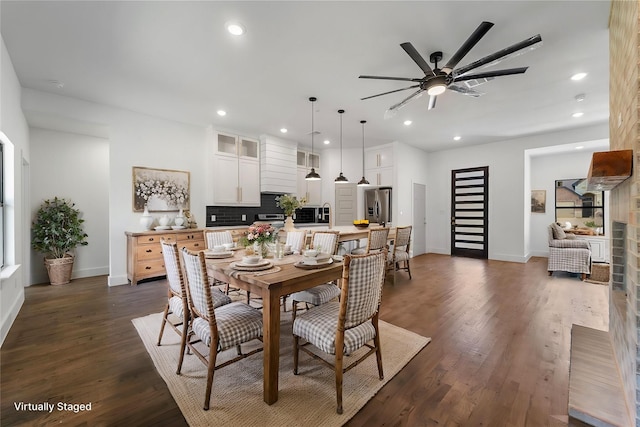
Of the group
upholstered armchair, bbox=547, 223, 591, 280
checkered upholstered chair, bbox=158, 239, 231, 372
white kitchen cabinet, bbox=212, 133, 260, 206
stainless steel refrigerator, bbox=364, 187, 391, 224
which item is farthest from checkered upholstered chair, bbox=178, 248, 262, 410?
upholstered armchair, bbox=547, 223, 591, 280

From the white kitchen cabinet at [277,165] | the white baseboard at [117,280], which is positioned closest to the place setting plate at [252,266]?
the white baseboard at [117,280]

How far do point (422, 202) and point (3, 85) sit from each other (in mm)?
7567

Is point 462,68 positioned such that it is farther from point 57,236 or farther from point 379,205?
point 57,236

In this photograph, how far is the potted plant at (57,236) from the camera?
164 inches

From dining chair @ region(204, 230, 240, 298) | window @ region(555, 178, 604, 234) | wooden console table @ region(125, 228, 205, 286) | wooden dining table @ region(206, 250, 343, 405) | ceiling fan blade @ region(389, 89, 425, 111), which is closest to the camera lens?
wooden dining table @ region(206, 250, 343, 405)

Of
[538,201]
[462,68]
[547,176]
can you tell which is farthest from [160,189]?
[547,176]

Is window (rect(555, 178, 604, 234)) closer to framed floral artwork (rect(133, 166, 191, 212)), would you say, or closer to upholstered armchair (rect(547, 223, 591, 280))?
upholstered armchair (rect(547, 223, 591, 280))

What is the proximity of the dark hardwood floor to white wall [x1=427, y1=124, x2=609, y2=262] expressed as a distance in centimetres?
228

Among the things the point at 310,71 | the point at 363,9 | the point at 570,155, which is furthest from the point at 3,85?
the point at 570,155

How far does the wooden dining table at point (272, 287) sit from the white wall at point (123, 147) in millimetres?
3291

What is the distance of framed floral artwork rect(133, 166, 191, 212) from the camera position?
4.41m

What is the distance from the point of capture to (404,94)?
12.3 ft

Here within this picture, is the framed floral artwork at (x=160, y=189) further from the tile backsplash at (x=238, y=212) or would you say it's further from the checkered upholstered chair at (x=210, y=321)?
the checkered upholstered chair at (x=210, y=321)

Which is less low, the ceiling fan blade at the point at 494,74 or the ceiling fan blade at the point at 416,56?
the ceiling fan blade at the point at 416,56
